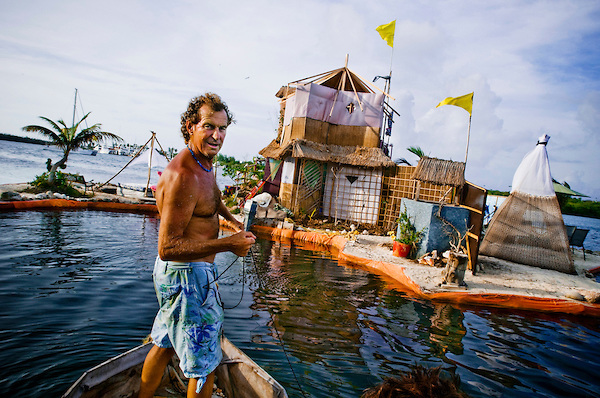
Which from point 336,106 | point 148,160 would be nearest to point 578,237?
Answer: point 336,106

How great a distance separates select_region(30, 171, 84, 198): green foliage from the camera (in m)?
13.8

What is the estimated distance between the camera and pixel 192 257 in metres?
2.04

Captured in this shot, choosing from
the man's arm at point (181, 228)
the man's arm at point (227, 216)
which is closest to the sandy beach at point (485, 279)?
the man's arm at point (227, 216)

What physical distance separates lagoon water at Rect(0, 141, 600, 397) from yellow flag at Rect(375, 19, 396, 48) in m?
12.5

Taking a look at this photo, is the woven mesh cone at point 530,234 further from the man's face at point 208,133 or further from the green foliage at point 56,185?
the green foliage at point 56,185

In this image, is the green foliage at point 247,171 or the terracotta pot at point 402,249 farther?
the green foliage at point 247,171

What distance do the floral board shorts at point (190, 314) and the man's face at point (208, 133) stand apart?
0.81m

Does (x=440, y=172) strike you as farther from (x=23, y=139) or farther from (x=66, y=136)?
(x=23, y=139)

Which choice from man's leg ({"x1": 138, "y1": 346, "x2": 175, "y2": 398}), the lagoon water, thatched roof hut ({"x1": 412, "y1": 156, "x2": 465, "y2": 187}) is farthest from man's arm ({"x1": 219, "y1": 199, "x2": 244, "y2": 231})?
thatched roof hut ({"x1": 412, "y1": 156, "x2": 465, "y2": 187})

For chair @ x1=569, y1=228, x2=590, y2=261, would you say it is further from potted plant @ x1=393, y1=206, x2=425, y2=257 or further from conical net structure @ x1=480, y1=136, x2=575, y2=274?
potted plant @ x1=393, y1=206, x2=425, y2=257

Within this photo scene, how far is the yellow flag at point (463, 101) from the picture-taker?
→ 34.5 feet

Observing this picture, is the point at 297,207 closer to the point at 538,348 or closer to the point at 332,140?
the point at 332,140

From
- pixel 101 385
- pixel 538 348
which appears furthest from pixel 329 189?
pixel 101 385

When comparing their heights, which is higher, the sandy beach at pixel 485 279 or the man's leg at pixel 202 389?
the man's leg at pixel 202 389
